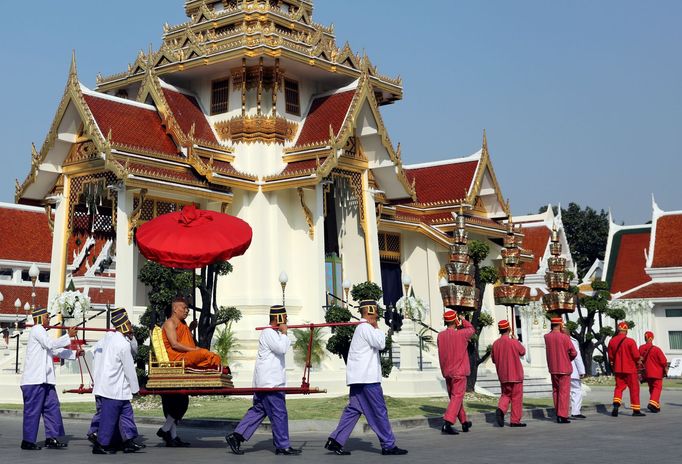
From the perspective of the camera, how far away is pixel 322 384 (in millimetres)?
20281

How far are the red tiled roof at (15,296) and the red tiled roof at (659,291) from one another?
2060 centimetres

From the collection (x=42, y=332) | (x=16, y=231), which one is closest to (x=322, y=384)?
(x=42, y=332)

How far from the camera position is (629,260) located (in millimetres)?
41812

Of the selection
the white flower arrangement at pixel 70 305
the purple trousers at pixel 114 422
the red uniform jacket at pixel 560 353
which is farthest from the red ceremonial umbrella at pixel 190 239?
the white flower arrangement at pixel 70 305

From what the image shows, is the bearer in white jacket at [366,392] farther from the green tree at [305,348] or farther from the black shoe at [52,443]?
the green tree at [305,348]

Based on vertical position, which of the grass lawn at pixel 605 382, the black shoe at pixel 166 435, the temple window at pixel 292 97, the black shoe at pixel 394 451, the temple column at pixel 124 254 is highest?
the temple window at pixel 292 97

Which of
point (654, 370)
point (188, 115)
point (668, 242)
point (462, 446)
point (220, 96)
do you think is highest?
point (220, 96)

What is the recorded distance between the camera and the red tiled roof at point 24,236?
35.5 m

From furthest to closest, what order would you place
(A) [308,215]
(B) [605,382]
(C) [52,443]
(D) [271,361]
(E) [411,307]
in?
(B) [605,382], (A) [308,215], (E) [411,307], (C) [52,443], (D) [271,361]

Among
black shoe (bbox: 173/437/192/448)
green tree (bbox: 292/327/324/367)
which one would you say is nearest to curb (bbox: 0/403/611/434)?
black shoe (bbox: 173/437/192/448)

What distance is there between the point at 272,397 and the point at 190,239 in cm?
218

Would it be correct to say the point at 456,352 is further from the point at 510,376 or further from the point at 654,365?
the point at 654,365

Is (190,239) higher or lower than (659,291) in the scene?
A: lower

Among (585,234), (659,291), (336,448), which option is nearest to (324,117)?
(336,448)
